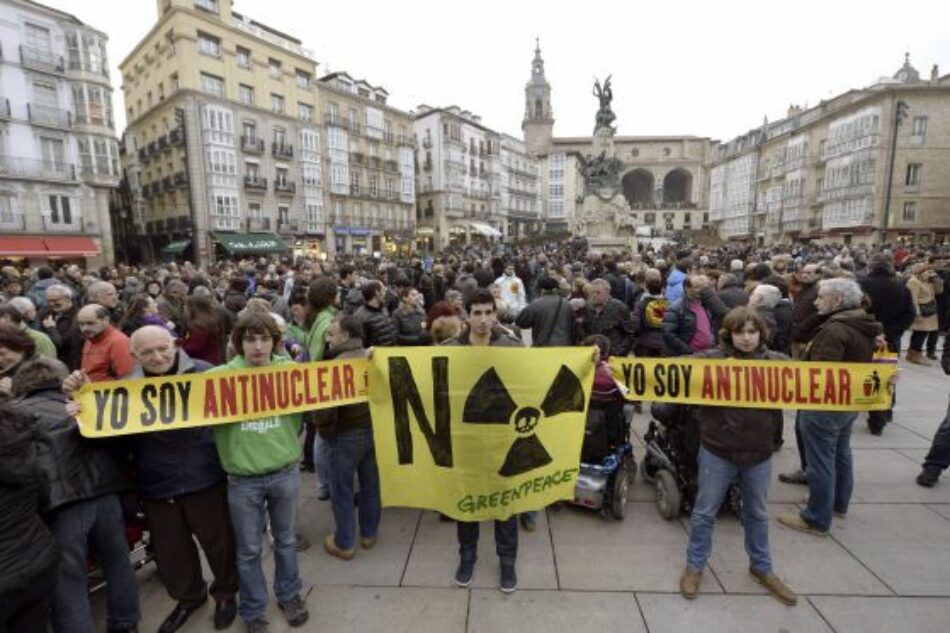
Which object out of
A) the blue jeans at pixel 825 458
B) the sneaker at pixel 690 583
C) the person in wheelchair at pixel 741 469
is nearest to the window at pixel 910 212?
the blue jeans at pixel 825 458

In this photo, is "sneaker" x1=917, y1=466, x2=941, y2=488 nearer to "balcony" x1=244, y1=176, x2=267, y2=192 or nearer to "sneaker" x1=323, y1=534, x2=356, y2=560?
"sneaker" x1=323, y1=534, x2=356, y2=560

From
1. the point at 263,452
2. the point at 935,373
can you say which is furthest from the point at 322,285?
the point at 935,373

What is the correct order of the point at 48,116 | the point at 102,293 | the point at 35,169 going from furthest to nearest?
the point at 48,116 < the point at 35,169 < the point at 102,293

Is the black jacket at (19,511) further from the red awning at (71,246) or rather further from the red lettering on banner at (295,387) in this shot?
the red awning at (71,246)

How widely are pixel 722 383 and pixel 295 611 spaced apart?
134 inches

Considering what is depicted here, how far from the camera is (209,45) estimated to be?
3316 centimetres

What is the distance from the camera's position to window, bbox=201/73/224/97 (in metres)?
32.8

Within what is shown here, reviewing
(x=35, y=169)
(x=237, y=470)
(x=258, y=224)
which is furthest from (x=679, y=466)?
(x=258, y=224)

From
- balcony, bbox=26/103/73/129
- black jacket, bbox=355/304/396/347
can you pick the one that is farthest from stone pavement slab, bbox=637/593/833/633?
balcony, bbox=26/103/73/129

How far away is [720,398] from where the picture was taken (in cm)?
347

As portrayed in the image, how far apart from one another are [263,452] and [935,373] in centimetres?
1155

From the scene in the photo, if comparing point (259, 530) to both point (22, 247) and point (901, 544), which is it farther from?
point (22, 247)

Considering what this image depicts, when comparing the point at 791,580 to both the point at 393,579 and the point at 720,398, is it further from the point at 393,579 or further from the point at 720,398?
the point at 393,579

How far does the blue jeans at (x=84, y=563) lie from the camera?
272 centimetres
